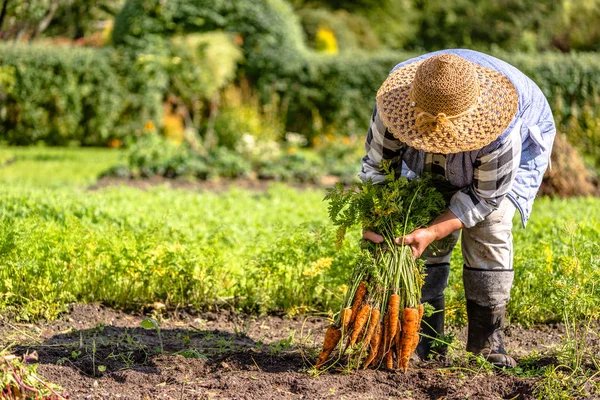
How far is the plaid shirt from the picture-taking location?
10.1 ft

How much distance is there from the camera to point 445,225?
3.18m

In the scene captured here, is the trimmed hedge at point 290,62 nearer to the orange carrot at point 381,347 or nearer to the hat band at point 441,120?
the orange carrot at point 381,347

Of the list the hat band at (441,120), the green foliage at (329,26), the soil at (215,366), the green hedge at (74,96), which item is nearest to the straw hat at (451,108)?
the hat band at (441,120)

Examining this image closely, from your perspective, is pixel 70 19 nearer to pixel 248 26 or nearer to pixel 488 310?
pixel 248 26

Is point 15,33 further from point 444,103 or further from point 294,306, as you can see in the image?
point 444,103

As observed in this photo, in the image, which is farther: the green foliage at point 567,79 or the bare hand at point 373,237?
the green foliage at point 567,79

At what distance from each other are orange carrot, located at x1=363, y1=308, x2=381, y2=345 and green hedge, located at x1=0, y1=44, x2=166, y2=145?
32.7 feet

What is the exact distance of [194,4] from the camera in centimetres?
1380

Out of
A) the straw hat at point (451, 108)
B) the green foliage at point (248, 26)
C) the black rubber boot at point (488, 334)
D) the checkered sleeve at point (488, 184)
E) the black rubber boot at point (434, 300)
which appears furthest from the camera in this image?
the green foliage at point (248, 26)

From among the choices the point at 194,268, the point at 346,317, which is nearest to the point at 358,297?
the point at 346,317

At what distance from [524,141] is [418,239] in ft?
2.16

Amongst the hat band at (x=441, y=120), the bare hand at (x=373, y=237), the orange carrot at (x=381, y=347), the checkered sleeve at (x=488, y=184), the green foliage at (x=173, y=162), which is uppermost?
the hat band at (x=441, y=120)

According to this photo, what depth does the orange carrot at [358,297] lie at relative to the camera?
323 cm

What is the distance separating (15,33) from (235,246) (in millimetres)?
12749
